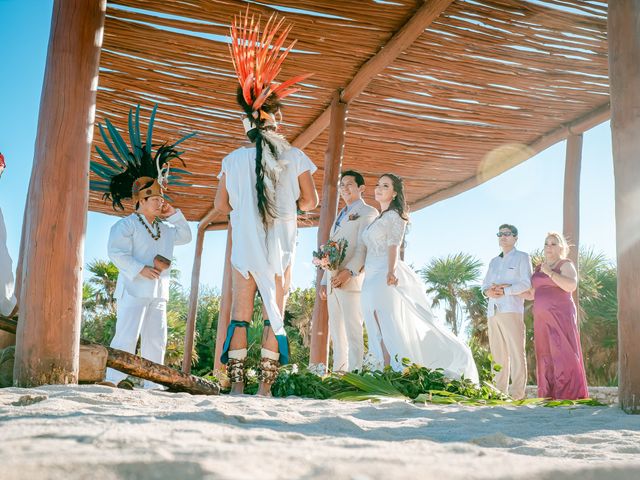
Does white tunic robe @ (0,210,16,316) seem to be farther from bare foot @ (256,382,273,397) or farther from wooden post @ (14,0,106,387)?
bare foot @ (256,382,273,397)

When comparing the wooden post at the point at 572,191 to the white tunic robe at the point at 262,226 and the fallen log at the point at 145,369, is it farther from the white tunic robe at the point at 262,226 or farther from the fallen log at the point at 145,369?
the fallen log at the point at 145,369

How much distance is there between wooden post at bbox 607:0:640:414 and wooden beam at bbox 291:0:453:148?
7.54ft

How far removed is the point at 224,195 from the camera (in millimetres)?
4137

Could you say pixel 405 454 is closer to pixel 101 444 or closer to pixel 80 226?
pixel 101 444

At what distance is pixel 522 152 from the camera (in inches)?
324

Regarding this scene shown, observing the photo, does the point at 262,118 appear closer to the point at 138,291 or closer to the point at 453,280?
the point at 138,291

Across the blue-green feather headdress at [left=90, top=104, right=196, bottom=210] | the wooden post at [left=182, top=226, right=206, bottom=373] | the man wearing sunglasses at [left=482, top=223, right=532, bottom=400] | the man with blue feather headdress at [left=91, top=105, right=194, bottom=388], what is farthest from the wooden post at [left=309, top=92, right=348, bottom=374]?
the wooden post at [left=182, top=226, right=206, bottom=373]

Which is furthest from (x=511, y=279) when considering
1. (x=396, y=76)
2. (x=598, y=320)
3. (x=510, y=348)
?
(x=598, y=320)

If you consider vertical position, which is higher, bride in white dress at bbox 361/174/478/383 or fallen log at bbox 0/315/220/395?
bride in white dress at bbox 361/174/478/383

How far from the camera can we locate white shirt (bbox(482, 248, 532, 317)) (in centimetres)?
629

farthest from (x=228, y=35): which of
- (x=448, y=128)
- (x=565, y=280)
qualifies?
(x=565, y=280)

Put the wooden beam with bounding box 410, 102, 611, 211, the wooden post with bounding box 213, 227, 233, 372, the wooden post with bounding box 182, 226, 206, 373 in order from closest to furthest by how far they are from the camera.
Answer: the wooden beam with bounding box 410, 102, 611, 211, the wooden post with bounding box 213, 227, 233, 372, the wooden post with bounding box 182, 226, 206, 373

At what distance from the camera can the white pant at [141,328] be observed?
15.6 feet

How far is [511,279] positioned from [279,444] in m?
5.29
